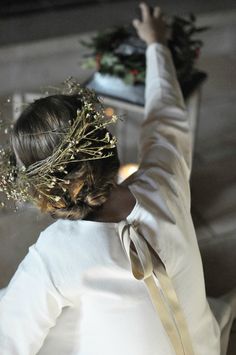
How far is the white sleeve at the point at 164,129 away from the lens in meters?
1.08

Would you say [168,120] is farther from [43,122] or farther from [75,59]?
[75,59]

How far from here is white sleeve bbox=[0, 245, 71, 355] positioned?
904 millimetres

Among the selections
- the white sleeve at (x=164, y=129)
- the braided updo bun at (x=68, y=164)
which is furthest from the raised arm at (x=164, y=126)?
the braided updo bun at (x=68, y=164)

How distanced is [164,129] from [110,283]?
0.40 meters

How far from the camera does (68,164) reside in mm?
887

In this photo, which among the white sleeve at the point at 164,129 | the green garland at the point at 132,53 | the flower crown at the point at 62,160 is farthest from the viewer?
the green garland at the point at 132,53

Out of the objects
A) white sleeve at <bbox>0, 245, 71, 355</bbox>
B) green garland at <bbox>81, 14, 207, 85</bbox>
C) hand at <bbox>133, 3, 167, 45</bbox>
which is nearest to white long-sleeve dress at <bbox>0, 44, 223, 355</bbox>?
white sleeve at <bbox>0, 245, 71, 355</bbox>

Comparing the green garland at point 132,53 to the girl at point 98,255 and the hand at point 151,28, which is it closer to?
the hand at point 151,28

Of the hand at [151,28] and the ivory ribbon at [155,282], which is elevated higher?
the hand at [151,28]

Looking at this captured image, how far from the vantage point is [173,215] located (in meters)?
0.99

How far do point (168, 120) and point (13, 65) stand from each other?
70.0 inches

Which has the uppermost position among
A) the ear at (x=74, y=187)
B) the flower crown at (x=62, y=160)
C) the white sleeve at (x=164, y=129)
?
the flower crown at (x=62, y=160)

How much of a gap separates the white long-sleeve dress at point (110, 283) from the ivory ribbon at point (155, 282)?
0.05 ft

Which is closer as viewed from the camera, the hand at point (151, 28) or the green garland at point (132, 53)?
the hand at point (151, 28)
